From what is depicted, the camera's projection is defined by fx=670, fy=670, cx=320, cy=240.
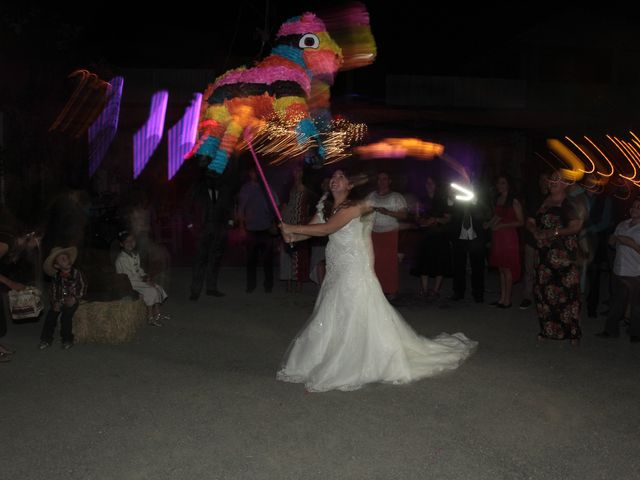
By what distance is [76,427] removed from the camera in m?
4.61

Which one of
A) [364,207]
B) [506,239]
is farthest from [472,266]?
[364,207]

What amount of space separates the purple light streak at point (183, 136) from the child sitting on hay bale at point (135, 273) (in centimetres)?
730

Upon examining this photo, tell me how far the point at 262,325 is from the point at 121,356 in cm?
197

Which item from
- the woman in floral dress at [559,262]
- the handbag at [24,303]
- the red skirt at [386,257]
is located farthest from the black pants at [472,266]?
the handbag at [24,303]

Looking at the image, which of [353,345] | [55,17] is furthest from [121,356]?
[55,17]

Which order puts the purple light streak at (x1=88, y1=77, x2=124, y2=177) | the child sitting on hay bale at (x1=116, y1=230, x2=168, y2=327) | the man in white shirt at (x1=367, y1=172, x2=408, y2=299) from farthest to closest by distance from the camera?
the purple light streak at (x1=88, y1=77, x2=124, y2=177) → the man in white shirt at (x1=367, y1=172, x2=408, y2=299) → the child sitting on hay bale at (x1=116, y1=230, x2=168, y2=327)

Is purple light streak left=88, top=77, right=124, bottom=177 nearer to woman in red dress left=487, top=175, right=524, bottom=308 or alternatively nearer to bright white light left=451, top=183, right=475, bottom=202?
bright white light left=451, top=183, right=475, bottom=202

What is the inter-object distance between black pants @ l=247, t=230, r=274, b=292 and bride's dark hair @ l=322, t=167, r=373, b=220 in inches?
172

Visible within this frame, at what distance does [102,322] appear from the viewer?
272 inches

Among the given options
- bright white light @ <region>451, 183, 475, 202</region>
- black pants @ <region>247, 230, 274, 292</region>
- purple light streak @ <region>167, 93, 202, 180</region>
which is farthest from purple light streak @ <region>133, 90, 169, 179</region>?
bright white light @ <region>451, 183, 475, 202</region>

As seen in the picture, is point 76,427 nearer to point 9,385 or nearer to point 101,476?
point 101,476

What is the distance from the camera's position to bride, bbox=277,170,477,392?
5605mm

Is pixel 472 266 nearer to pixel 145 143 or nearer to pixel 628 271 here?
pixel 628 271

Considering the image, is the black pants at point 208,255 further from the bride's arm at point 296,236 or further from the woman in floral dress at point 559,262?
the woman in floral dress at point 559,262
